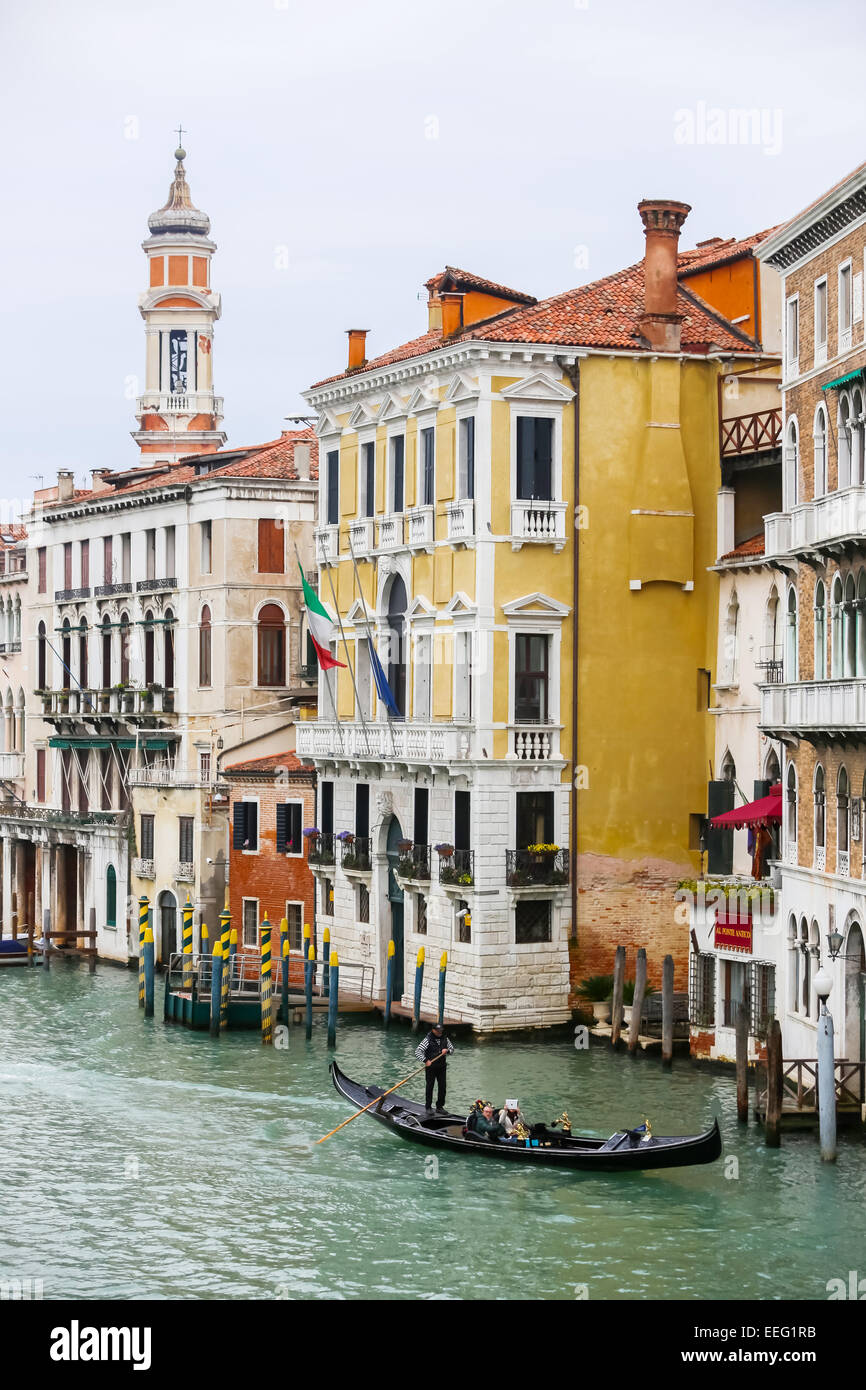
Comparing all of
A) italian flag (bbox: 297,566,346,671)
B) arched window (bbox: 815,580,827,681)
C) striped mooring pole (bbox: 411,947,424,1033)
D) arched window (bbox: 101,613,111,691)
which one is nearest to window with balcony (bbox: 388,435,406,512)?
italian flag (bbox: 297,566,346,671)

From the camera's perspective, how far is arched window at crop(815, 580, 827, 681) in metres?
31.1

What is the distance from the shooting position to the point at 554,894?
38469 mm

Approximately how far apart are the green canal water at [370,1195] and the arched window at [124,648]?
63.0ft

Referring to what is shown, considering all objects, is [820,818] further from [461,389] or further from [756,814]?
[461,389]

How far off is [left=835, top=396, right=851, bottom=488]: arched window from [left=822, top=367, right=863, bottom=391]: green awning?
0.23 m

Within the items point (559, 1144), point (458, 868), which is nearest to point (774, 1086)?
point (559, 1144)

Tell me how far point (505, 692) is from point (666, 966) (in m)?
5.94

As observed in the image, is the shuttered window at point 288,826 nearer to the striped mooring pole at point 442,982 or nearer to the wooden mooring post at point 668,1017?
the striped mooring pole at point 442,982

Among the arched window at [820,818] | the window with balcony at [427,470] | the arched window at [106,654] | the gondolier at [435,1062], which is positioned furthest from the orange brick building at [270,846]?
the arched window at [820,818]

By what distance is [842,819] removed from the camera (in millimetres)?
30203

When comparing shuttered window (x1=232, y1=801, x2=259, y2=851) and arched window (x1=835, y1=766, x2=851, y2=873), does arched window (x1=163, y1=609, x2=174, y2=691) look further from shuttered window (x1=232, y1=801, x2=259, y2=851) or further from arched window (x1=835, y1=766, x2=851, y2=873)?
arched window (x1=835, y1=766, x2=851, y2=873)

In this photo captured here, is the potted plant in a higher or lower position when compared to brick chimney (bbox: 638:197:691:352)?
lower
